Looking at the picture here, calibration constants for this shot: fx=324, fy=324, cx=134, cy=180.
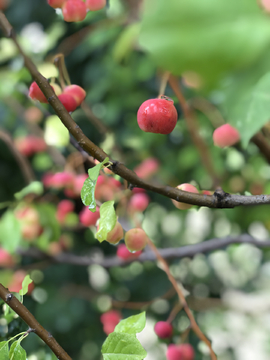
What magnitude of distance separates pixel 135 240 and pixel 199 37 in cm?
36

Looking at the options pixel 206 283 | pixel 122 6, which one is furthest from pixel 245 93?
pixel 206 283

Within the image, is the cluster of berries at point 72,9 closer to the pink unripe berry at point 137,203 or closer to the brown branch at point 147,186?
the brown branch at point 147,186

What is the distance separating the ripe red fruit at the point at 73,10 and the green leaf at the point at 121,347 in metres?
0.41

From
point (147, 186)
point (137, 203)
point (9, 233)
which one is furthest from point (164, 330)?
point (147, 186)

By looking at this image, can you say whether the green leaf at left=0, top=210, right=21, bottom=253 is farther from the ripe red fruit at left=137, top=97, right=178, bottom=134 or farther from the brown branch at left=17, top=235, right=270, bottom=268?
the ripe red fruit at left=137, top=97, right=178, bottom=134

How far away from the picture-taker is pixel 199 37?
0.14m

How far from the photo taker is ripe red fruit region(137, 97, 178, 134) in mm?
388

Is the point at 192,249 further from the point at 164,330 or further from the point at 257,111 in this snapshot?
the point at 257,111

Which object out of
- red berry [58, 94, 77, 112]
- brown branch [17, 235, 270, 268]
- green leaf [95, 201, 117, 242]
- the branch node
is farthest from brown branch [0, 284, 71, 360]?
brown branch [17, 235, 270, 268]

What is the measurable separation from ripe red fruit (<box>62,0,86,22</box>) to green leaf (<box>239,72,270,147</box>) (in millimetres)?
339

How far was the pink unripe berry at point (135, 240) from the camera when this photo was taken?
0.47 metres

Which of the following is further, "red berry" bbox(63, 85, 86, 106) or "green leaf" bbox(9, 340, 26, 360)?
"red berry" bbox(63, 85, 86, 106)

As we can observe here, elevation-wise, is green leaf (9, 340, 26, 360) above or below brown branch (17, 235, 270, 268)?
above

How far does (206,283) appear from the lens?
153 cm
